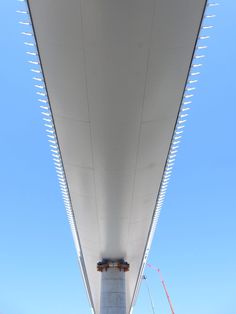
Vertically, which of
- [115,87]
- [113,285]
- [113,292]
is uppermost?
[115,87]

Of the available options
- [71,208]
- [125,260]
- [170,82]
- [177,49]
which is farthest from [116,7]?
[125,260]

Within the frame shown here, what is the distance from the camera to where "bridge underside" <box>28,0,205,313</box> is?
16.7 ft

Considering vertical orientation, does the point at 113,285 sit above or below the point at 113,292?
above

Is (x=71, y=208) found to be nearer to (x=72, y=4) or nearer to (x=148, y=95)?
(x=148, y=95)

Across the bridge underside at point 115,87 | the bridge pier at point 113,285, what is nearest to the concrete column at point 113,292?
the bridge pier at point 113,285

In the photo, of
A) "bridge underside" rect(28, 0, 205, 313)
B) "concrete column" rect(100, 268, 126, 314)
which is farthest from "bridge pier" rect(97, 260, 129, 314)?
"bridge underside" rect(28, 0, 205, 313)

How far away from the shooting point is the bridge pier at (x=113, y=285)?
12.8m

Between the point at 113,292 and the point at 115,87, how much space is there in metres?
9.88

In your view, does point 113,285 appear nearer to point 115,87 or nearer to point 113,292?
point 113,292

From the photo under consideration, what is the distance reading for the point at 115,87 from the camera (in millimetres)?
Result: 6238

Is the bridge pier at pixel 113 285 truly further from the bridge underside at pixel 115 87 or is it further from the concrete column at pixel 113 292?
the bridge underside at pixel 115 87

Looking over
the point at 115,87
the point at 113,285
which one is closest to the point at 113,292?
the point at 113,285

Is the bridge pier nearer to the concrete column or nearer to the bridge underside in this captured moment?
the concrete column

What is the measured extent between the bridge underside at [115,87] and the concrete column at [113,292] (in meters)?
4.01
